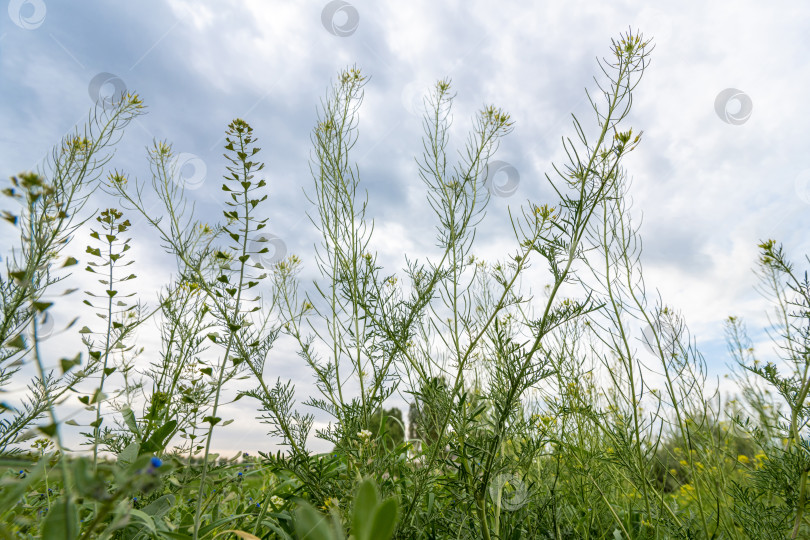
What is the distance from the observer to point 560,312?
159 cm

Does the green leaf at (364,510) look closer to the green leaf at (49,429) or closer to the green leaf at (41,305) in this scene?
the green leaf at (49,429)

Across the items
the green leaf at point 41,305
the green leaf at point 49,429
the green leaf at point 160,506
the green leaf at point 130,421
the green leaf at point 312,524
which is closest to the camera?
the green leaf at point 312,524

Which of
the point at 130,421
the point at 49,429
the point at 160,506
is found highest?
the point at 130,421

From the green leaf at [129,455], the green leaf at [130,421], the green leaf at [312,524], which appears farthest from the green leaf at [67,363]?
the green leaf at [130,421]

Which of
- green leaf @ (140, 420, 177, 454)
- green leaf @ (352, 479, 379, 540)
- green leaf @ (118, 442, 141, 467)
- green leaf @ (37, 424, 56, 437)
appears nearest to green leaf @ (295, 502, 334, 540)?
green leaf @ (352, 479, 379, 540)

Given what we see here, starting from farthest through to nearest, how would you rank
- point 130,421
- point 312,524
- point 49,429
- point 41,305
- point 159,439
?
point 130,421 → point 159,439 → point 41,305 → point 49,429 → point 312,524

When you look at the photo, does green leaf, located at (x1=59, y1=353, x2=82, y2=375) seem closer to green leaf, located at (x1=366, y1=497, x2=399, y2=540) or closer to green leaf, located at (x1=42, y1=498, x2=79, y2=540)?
green leaf, located at (x1=42, y1=498, x2=79, y2=540)

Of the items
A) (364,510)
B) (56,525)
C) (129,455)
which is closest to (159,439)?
(129,455)

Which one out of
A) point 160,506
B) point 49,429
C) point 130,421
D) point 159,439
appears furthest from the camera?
point 130,421

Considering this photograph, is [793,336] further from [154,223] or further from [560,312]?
[154,223]

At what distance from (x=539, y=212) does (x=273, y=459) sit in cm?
144

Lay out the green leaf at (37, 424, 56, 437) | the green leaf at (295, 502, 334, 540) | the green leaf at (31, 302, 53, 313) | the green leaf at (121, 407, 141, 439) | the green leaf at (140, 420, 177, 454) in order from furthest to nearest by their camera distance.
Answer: the green leaf at (121, 407, 141, 439) < the green leaf at (140, 420, 177, 454) < the green leaf at (31, 302, 53, 313) < the green leaf at (37, 424, 56, 437) < the green leaf at (295, 502, 334, 540)

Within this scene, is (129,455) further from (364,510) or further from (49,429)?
(364,510)

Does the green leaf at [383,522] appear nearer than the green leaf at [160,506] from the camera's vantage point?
Yes
